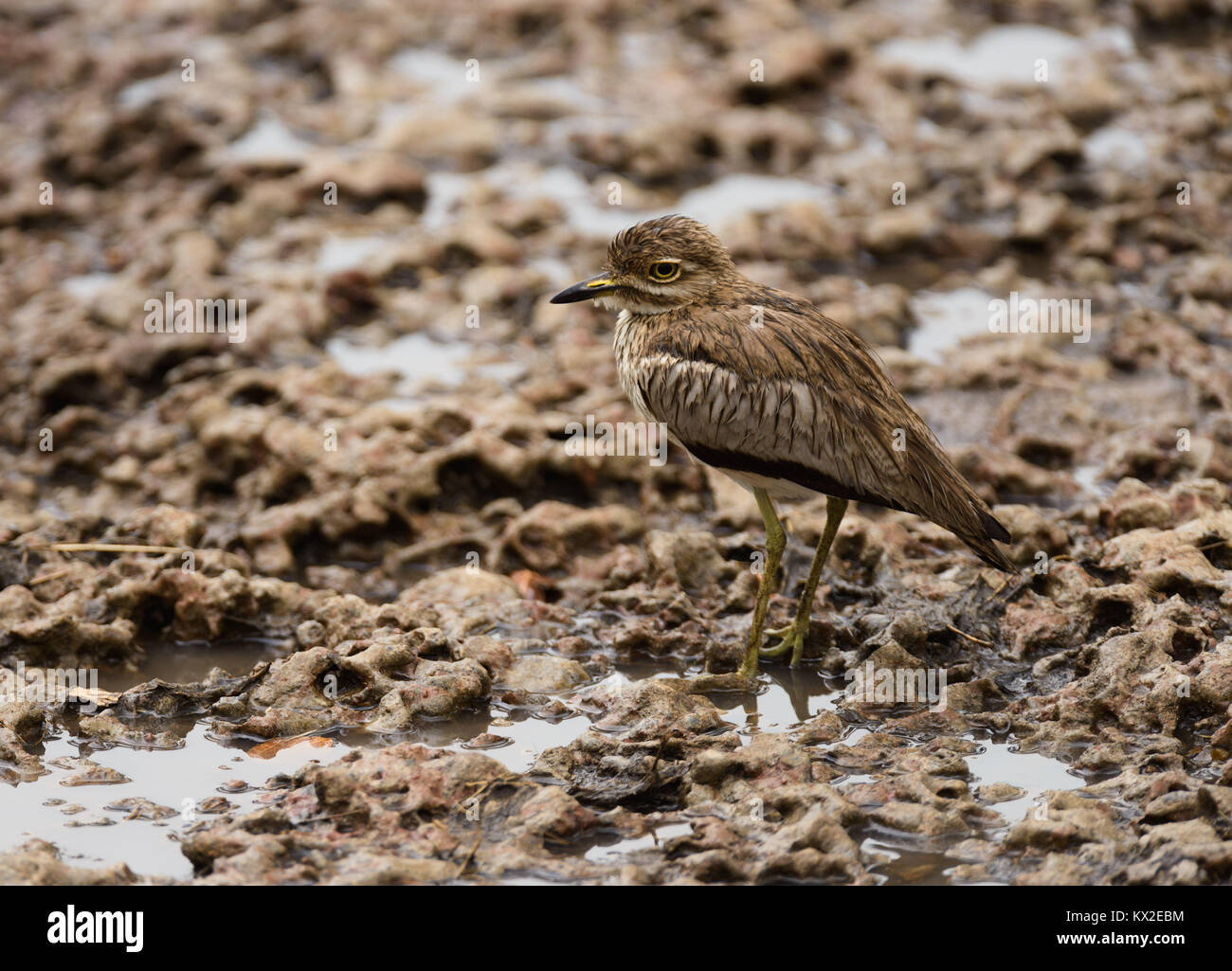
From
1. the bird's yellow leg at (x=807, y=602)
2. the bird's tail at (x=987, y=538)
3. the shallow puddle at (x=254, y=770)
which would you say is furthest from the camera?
the bird's yellow leg at (x=807, y=602)

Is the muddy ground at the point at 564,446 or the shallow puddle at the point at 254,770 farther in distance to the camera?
the muddy ground at the point at 564,446

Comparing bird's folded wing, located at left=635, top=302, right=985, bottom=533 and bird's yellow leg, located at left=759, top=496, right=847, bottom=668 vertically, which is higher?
bird's folded wing, located at left=635, top=302, right=985, bottom=533

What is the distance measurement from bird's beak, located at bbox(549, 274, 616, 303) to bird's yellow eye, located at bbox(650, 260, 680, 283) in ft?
0.65

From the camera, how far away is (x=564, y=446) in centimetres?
705

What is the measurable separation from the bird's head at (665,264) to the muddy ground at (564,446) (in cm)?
114

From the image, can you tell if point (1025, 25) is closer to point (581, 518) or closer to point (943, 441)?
point (943, 441)

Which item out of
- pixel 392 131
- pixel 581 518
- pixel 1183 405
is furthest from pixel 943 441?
pixel 392 131

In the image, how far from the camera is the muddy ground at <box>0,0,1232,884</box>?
14.7ft

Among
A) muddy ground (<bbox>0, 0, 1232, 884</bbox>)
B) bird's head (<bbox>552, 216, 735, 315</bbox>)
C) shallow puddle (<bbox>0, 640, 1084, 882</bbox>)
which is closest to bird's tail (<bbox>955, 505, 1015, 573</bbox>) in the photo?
muddy ground (<bbox>0, 0, 1232, 884</bbox>)

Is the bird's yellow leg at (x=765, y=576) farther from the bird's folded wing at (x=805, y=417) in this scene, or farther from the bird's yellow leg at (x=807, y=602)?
the bird's folded wing at (x=805, y=417)

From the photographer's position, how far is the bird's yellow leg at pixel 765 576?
5.45 m

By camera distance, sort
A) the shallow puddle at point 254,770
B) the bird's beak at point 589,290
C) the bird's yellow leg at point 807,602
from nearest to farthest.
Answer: the shallow puddle at point 254,770 → the bird's yellow leg at point 807,602 → the bird's beak at point 589,290

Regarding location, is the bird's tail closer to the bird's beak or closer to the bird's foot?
the bird's foot

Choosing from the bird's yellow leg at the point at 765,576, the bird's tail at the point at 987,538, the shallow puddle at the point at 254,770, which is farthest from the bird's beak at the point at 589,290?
the bird's tail at the point at 987,538
